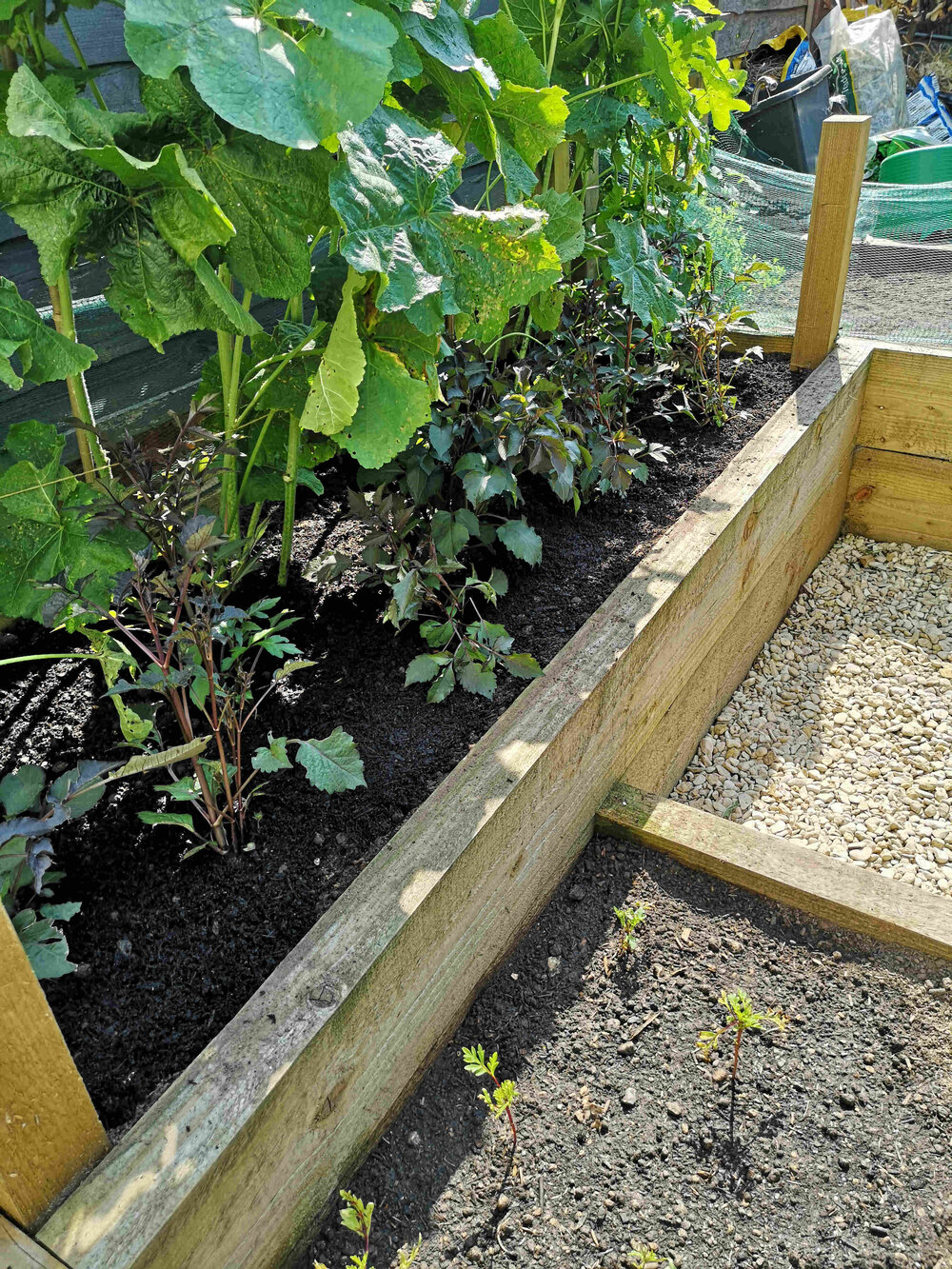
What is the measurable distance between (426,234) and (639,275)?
0.98 m

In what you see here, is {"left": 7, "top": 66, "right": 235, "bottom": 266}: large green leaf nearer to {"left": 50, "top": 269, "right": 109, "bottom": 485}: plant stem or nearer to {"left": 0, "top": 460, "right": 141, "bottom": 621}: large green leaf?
{"left": 50, "top": 269, "right": 109, "bottom": 485}: plant stem

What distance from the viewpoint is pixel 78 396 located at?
1487 millimetres

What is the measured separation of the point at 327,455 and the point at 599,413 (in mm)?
803

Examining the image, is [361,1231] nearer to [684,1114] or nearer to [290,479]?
[684,1114]

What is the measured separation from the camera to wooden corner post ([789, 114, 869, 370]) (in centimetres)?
260

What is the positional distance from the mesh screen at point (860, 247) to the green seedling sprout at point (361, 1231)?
2.70 m

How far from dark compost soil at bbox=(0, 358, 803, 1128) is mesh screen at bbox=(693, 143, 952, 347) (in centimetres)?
154

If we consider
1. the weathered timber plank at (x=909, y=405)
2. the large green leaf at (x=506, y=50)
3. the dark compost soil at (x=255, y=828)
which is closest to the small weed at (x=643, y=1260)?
the dark compost soil at (x=255, y=828)

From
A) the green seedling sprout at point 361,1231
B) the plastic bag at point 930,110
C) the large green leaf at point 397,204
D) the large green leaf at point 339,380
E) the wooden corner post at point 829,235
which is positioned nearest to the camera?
the green seedling sprout at point 361,1231

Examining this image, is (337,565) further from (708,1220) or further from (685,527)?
(708,1220)

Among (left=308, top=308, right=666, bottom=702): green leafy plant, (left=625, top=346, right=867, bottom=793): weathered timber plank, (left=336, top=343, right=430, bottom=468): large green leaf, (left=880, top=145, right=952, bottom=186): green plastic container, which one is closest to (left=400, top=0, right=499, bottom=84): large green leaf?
(left=336, top=343, right=430, bottom=468): large green leaf

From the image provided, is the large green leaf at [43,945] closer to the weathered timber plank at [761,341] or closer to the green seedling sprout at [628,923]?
the green seedling sprout at [628,923]

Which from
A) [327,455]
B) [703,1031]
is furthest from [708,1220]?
[327,455]

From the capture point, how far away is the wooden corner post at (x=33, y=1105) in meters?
0.81
